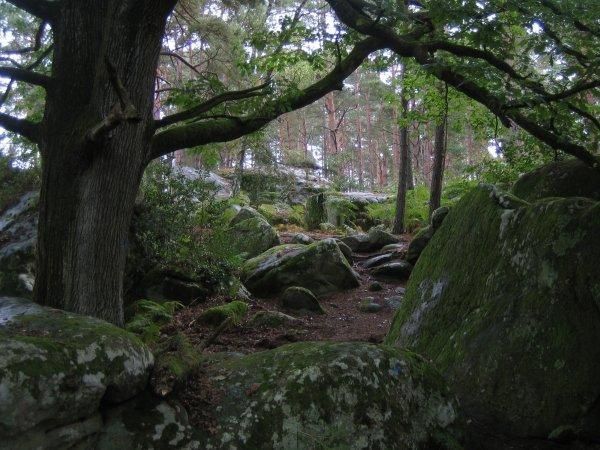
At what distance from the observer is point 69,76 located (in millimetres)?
4379

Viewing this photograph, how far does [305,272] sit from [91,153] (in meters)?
6.25

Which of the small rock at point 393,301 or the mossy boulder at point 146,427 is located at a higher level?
the small rock at point 393,301

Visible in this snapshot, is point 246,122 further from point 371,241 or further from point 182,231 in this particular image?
point 371,241

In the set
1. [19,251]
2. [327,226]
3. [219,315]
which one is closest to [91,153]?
[219,315]

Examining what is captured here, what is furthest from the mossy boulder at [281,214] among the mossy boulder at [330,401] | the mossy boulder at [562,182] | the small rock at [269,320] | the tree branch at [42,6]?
the mossy boulder at [330,401]

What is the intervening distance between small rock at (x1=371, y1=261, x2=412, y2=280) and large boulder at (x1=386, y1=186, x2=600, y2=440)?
581 cm

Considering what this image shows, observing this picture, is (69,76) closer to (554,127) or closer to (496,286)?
(496,286)

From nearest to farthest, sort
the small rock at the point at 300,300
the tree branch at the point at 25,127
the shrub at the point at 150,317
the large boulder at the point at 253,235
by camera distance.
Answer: the tree branch at the point at 25,127, the shrub at the point at 150,317, the small rock at the point at 300,300, the large boulder at the point at 253,235

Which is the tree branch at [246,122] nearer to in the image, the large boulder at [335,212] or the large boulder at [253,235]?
the large boulder at [253,235]

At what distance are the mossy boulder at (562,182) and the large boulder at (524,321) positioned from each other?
54.9 inches

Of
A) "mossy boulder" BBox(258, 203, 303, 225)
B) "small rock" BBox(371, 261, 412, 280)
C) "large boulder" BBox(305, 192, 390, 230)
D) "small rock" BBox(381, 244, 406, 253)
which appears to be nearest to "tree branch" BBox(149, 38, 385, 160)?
"small rock" BBox(371, 261, 412, 280)

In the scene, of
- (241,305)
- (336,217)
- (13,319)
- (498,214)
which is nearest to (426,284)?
(498,214)

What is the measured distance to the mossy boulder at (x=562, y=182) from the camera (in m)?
5.87

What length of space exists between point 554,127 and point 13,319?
547 centimetres
